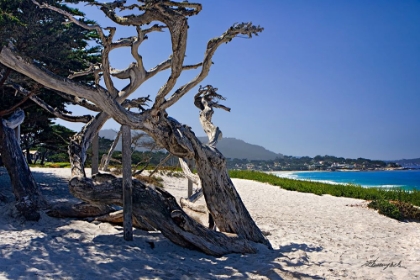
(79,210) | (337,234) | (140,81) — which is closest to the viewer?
(79,210)

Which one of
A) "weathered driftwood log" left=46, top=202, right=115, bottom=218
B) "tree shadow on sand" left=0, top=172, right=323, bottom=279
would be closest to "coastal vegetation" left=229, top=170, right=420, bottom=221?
"tree shadow on sand" left=0, top=172, right=323, bottom=279

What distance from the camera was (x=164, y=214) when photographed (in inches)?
220

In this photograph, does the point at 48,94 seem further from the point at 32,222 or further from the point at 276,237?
the point at 276,237

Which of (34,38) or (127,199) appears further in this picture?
(34,38)

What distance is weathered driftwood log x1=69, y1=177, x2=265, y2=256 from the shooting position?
5.54 m

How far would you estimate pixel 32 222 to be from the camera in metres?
6.32

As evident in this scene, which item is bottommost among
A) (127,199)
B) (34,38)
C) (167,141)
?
(127,199)

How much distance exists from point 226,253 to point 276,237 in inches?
95.1

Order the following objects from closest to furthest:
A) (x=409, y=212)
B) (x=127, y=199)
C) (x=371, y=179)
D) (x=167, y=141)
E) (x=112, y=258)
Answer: (x=112, y=258) → (x=127, y=199) → (x=167, y=141) → (x=409, y=212) → (x=371, y=179)

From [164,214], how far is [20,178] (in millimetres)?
3714

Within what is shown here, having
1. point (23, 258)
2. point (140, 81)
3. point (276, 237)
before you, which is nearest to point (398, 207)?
point (276, 237)

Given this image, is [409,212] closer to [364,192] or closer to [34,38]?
[364,192]

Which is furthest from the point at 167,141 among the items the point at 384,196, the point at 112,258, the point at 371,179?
the point at 371,179

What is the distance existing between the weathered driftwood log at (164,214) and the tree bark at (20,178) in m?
1.57
